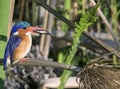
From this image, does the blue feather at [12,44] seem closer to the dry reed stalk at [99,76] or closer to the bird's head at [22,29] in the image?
the bird's head at [22,29]

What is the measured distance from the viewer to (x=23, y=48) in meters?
1.39

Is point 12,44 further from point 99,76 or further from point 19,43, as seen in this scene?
point 99,76

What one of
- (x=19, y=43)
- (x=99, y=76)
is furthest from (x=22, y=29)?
(x=99, y=76)

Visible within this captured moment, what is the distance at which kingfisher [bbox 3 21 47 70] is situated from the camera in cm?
138

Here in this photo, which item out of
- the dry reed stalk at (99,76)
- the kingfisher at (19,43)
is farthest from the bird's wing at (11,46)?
the dry reed stalk at (99,76)

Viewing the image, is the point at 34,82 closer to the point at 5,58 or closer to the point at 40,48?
the point at 40,48

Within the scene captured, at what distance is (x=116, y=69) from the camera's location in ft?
4.75

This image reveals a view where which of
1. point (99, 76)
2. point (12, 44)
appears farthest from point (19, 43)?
point (99, 76)

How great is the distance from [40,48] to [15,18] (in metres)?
0.53

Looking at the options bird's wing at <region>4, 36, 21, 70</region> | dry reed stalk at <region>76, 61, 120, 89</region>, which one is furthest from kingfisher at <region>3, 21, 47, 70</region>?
dry reed stalk at <region>76, 61, 120, 89</region>

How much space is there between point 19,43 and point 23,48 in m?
0.03

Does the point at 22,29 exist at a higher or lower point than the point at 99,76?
higher

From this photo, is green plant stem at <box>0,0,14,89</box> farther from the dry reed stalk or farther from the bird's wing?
the dry reed stalk

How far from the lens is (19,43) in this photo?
142 cm
